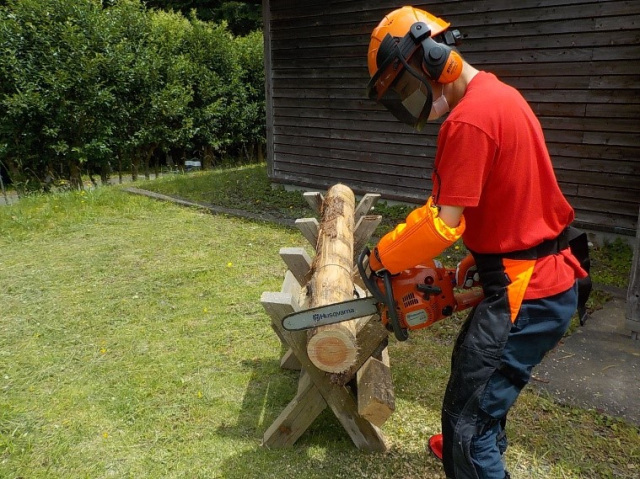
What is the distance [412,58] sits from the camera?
2.01 metres

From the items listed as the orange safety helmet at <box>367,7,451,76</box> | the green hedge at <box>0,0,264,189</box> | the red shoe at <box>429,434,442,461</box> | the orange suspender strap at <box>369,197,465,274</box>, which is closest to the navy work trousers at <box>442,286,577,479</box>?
the orange suspender strap at <box>369,197,465,274</box>

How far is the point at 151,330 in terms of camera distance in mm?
4617

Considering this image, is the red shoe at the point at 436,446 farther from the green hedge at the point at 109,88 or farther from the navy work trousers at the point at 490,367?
the green hedge at the point at 109,88

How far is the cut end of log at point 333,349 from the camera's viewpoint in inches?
93.8

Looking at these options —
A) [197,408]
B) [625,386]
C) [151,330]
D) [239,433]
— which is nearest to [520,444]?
[625,386]

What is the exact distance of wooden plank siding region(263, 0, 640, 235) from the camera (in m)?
6.09

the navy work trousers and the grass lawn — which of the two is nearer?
the navy work trousers

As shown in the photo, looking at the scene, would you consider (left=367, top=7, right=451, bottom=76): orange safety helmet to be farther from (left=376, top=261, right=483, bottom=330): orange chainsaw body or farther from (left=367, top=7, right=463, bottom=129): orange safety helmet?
(left=376, top=261, right=483, bottom=330): orange chainsaw body

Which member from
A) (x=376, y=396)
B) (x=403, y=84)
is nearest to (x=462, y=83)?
(x=403, y=84)

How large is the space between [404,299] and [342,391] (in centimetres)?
92

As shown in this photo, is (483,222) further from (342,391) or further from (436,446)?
(436,446)

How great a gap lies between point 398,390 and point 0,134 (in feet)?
33.1

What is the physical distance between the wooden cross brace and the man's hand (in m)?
0.54

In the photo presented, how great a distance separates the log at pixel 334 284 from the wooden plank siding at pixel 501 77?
397 cm
